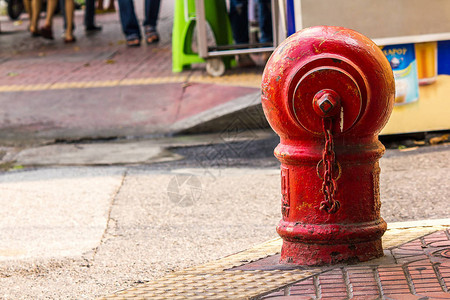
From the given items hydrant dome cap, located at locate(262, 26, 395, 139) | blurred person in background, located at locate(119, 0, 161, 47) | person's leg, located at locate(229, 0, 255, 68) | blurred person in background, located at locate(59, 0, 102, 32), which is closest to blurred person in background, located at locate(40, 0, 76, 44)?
blurred person in background, located at locate(59, 0, 102, 32)

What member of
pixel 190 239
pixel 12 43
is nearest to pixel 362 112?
pixel 190 239

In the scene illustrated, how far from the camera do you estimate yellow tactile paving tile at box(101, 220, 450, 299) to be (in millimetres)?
Result: 2975

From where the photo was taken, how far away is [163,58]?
10.3 m

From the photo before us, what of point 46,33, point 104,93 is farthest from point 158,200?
point 46,33

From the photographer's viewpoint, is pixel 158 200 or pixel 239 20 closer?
pixel 158 200

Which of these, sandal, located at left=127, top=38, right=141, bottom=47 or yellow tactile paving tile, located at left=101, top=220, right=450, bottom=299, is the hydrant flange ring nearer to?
yellow tactile paving tile, located at left=101, top=220, right=450, bottom=299

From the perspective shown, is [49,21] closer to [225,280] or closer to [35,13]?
[35,13]

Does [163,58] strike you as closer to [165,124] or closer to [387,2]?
[165,124]

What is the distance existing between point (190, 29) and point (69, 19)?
3774mm

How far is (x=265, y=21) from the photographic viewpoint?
955 centimetres

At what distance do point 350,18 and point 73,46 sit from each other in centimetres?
702

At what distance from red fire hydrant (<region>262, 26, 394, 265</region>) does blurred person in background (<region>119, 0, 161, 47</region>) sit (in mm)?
7792

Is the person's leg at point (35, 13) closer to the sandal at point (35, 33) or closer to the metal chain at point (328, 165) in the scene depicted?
the sandal at point (35, 33)

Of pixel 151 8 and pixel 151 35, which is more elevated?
pixel 151 8
